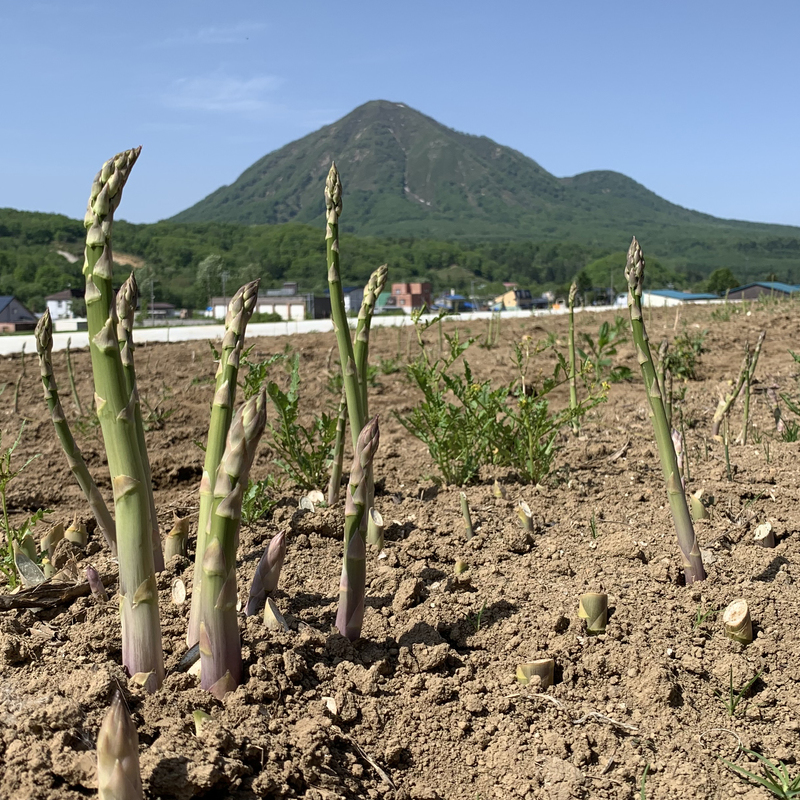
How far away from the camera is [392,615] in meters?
2.53

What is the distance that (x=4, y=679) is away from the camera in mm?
1870

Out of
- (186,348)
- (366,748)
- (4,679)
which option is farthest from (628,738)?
(186,348)

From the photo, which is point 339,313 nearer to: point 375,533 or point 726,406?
point 375,533

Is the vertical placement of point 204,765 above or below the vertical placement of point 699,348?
below

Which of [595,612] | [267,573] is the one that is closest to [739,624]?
[595,612]

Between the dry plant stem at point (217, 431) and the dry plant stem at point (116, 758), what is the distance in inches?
19.4

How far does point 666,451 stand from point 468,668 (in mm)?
1068

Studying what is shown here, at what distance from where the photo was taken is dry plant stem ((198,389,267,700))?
180 cm

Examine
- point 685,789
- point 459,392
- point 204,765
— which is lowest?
point 685,789

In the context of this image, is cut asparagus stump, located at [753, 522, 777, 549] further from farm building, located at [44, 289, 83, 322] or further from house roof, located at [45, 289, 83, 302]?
house roof, located at [45, 289, 83, 302]

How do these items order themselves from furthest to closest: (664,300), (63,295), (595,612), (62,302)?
1. (62,302)
2. (63,295)
3. (664,300)
4. (595,612)

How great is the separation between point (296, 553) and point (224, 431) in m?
1.12

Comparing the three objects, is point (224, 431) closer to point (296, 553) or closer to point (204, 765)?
point (204, 765)

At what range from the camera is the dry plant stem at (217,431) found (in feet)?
6.34
